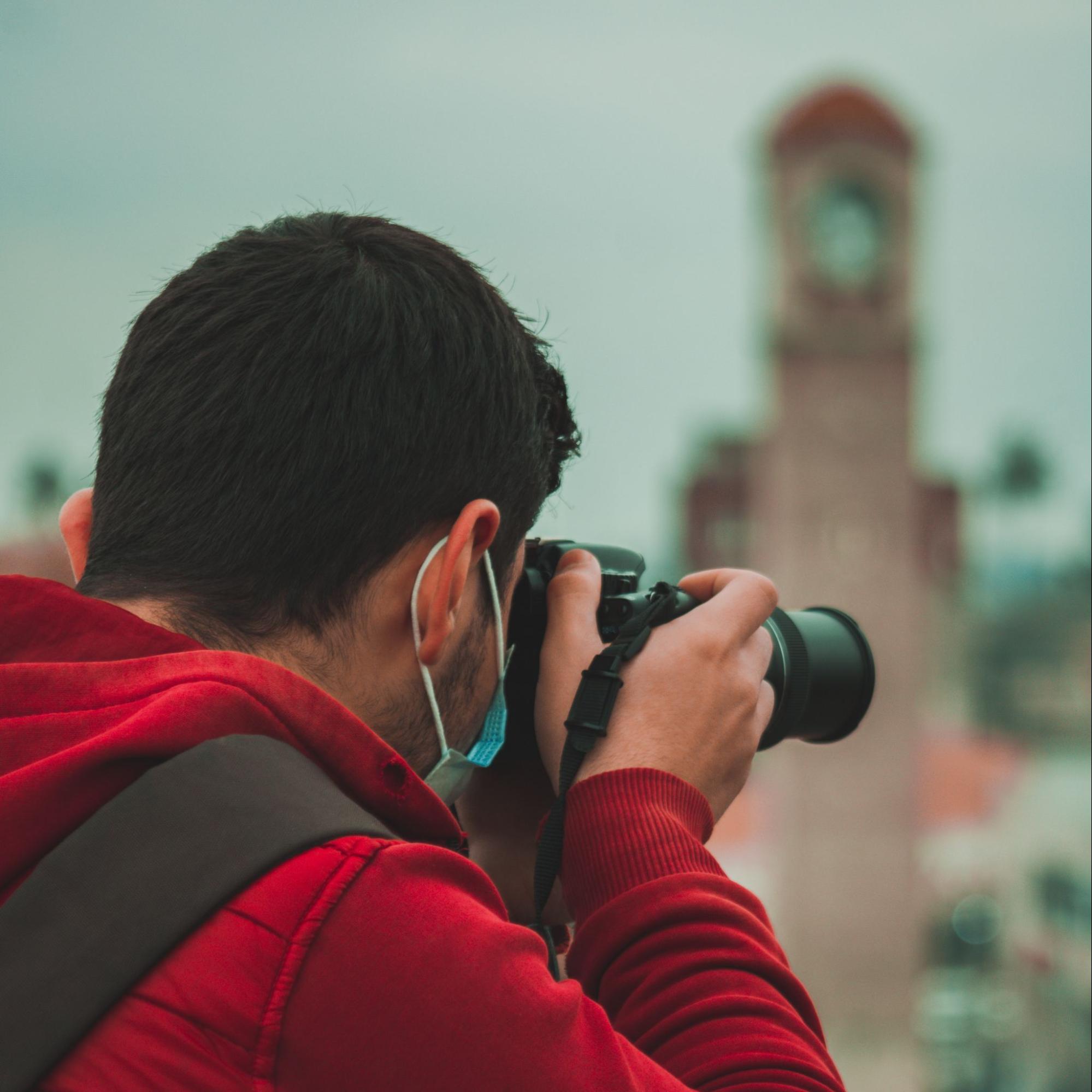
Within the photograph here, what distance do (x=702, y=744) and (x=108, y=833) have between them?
1.01 ft

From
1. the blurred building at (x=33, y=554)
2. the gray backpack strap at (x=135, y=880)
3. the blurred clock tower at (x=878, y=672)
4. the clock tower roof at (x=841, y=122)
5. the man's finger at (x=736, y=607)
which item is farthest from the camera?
the blurred clock tower at (x=878, y=672)

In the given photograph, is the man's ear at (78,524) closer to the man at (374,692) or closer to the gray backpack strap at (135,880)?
the man at (374,692)

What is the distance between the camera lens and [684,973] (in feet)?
1.69

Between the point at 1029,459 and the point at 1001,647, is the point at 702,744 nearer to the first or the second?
the point at 1001,647

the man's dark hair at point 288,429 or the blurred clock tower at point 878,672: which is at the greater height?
the man's dark hair at point 288,429

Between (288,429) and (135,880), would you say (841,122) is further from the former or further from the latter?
(135,880)

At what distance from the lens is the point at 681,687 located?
630 millimetres

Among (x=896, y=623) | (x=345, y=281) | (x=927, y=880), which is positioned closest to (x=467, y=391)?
(x=345, y=281)

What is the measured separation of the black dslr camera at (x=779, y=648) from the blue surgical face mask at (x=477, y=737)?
0.01 m

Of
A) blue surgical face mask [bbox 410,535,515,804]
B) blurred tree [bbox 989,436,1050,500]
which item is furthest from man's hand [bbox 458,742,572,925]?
blurred tree [bbox 989,436,1050,500]

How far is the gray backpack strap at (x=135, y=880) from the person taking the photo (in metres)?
0.38

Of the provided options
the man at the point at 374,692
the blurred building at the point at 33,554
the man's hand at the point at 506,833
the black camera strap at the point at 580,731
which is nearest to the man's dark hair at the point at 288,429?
the man at the point at 374,692

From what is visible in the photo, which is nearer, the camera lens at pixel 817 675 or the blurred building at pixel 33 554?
the camera lens at pixel 817 675

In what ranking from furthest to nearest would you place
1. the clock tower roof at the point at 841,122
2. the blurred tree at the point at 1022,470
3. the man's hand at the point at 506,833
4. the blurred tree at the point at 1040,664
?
the blurred tree at the point at 1022,470, the blurred tree at the point at 1040,664, the clock tower roof at the point at 841,122, the man's hand at the point at 506,833
